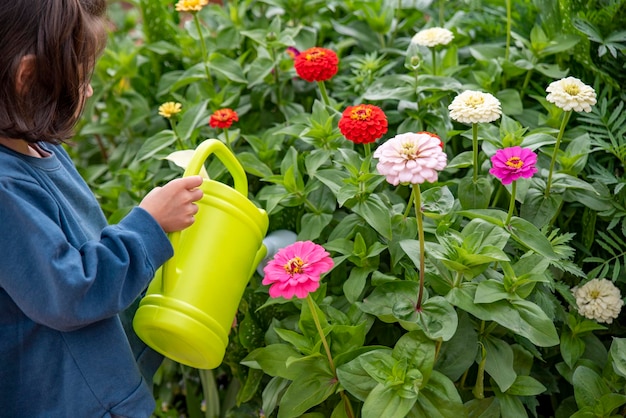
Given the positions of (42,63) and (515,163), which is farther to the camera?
(515,163)

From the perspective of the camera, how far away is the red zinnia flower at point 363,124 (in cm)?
111

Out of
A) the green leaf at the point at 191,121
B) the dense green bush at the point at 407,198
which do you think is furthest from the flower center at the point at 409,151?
the green leaf at the point at 191,121

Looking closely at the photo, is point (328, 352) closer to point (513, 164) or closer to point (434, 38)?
point (513, 164)

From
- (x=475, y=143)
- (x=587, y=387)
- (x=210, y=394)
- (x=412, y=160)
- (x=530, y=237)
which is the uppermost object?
(x=412, y=160)

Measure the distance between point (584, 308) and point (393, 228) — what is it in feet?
1.09

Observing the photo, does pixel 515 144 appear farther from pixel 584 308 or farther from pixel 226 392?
pixel 226 392

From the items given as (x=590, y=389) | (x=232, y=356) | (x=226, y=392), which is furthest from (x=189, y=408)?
(x=590, y=389)

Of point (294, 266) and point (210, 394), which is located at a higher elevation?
point (294, 266)

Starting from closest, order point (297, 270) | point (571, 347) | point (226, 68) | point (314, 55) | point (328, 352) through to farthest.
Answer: point (297, 270)
point (328, 352)
point (571, 347)
point (314, 55)
point (226, 68)

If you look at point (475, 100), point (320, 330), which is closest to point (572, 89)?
point (475, 100)

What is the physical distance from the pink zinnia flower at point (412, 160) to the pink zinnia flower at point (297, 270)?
152mm

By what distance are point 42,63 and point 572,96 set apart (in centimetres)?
75

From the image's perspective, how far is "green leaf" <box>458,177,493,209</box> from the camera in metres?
1.17

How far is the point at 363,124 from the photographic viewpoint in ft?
3.63
